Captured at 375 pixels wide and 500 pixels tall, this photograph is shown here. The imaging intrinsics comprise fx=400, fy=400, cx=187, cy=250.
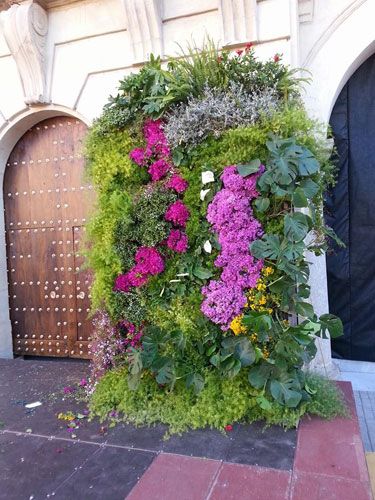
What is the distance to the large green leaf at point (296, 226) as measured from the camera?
2.64 m

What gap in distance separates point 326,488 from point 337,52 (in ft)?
11.6

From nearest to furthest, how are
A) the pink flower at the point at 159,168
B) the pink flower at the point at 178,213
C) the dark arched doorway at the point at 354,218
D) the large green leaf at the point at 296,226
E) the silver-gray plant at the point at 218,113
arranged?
the large green leaf at the point at 296,226 → the silver-gray plant at the point at 218,113 → the pink flower at the point at 178,213 → the pink flower at the point at 159,168 → the dark arched doorway at the point at 354,218

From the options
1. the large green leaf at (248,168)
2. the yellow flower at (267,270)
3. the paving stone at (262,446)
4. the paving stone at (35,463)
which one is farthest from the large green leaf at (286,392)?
the large green leaf at (248,168)

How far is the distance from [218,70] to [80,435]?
284 cm

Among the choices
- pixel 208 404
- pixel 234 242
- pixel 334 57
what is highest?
pixel 334 57

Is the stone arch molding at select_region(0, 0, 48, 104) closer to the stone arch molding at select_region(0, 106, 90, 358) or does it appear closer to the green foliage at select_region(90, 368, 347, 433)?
the stone arch molding at select_region(0, 106, 90, 358)

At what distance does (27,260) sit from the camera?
4.74 meters

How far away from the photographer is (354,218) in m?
4.32

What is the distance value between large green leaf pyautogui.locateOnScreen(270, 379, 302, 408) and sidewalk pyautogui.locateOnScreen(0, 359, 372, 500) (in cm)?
19

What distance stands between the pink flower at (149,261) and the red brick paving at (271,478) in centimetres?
127

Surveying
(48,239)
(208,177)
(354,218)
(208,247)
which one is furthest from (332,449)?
(48,239)

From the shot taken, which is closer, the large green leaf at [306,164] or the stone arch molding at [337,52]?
the large green leaf at [306,164]

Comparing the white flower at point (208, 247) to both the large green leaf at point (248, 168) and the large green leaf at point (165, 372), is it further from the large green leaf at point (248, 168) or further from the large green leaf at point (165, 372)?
the large green leaf at point (165, 372)

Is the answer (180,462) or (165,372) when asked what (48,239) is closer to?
(165,372)
